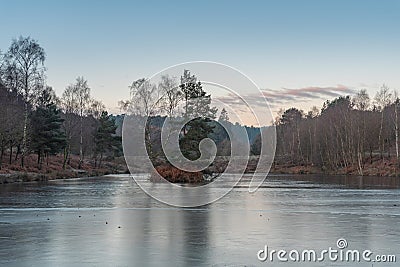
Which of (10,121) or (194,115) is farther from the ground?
(194,115)

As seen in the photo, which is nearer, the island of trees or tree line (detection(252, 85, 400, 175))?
the island of trees

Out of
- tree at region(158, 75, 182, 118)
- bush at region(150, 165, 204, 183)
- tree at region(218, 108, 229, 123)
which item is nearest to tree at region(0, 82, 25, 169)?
bush at region(150, 165, 204, 183)

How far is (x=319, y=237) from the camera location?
1277 centimetres

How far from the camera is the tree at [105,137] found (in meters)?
78.7

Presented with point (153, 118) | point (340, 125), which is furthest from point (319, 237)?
point (340, 125)

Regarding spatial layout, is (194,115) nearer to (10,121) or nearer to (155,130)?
(155,130)

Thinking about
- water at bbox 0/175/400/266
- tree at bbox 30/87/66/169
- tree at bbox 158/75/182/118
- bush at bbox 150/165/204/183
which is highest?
tree at bbox 158/75/182/118

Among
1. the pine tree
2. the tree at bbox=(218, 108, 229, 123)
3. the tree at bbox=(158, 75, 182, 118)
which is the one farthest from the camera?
the tree at bbox=(158, 75, 182, 118)

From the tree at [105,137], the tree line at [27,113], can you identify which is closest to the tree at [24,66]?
the tree line at [27,113]

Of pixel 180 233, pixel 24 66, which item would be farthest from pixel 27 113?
pixel 180 233

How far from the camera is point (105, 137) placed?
79438mm

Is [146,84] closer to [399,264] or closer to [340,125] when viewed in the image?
[340,125]

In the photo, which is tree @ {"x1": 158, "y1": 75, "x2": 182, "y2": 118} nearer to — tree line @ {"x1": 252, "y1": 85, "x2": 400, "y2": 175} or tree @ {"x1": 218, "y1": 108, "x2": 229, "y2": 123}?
tree @ {"x1": 218, "y1": 108, "x2": 229, "y2": 123}

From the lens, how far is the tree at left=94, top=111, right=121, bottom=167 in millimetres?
78688
